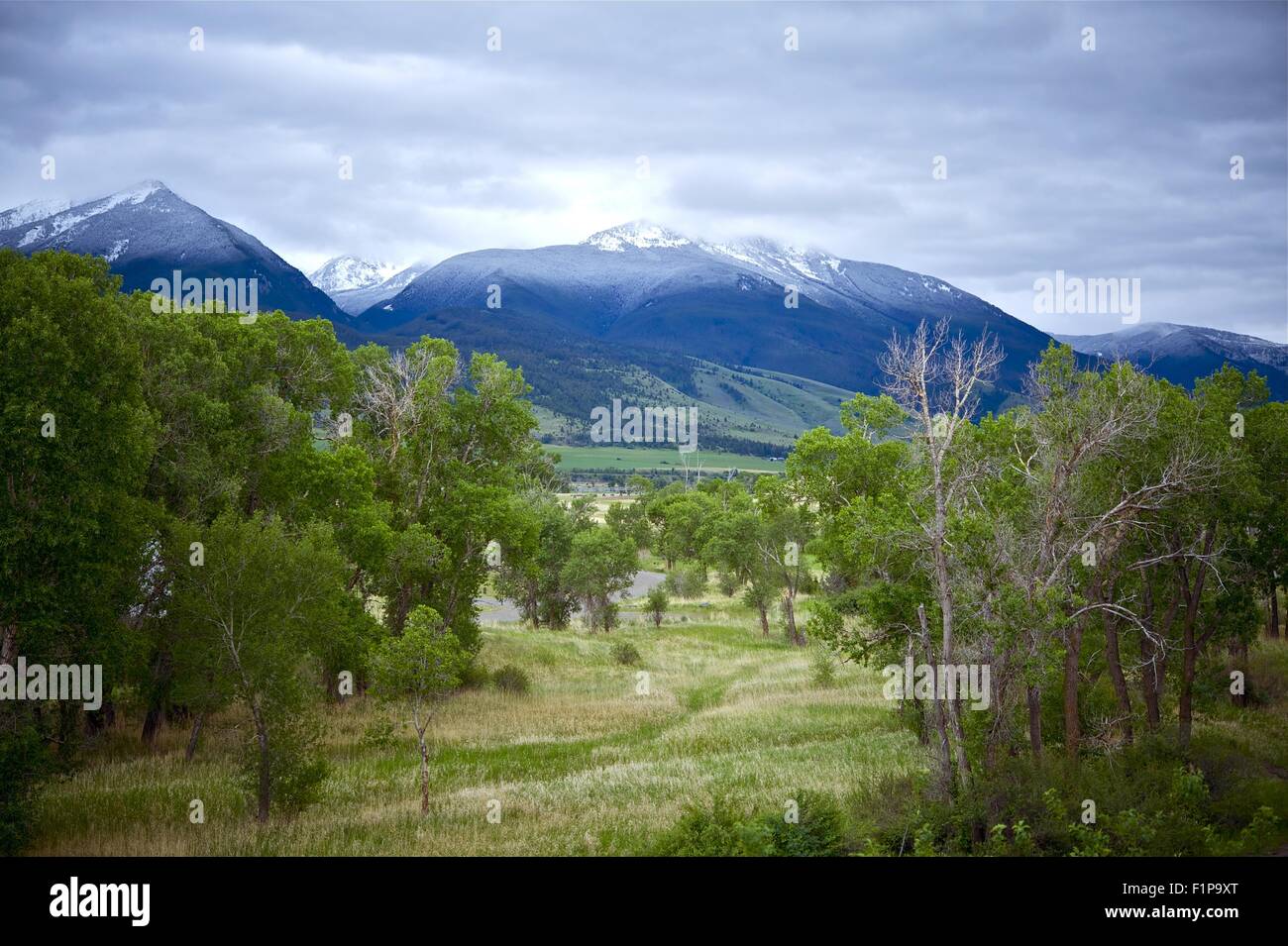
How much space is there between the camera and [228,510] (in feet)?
88.5

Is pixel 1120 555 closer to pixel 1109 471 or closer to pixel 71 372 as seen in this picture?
pixel 1109 471

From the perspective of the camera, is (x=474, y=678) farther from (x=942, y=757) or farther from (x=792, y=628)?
(x=792, y=628)

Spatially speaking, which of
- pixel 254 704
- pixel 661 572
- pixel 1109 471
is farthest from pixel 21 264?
pixel 661 572

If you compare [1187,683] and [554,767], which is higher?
[1187,683]

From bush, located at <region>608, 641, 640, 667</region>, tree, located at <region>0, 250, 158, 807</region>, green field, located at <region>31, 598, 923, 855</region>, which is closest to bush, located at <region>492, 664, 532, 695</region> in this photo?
green field, located at <region>31, 598, 923, 855</region>

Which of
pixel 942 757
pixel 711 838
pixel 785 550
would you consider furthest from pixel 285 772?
pixel 785 550

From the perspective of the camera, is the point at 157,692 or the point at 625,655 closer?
the point at 157,692

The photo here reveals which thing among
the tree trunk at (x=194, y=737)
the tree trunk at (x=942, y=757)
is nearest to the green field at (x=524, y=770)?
the tree trunk at (x=194, y=737)

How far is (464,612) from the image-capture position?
42906 mm

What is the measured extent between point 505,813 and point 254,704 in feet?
23.2

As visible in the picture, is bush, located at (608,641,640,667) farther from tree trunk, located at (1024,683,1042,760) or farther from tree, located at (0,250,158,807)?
tree, located at (0,250,158,807)

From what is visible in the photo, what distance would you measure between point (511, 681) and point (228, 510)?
22.6 metres

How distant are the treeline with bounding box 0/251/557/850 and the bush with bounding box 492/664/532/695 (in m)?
4.91
